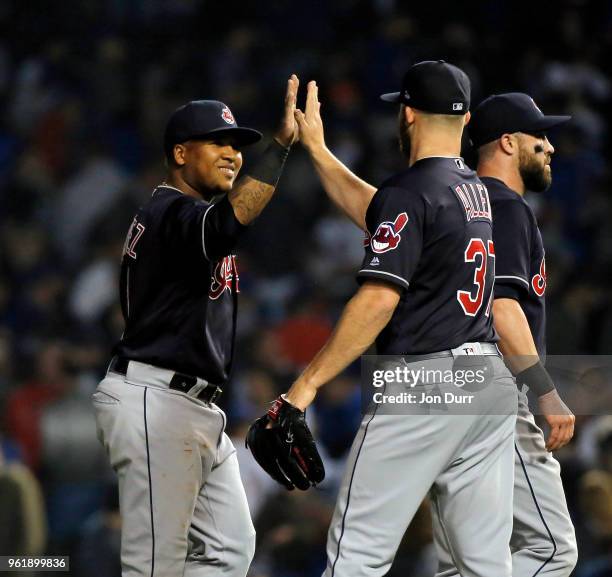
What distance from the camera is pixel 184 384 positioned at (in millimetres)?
3896

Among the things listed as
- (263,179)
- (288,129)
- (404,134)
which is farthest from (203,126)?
(404,134)

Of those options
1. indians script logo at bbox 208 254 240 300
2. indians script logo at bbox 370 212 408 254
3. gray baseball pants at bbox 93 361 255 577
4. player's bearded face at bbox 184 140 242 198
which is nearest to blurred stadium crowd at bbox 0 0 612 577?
gray baseball pants at bbox 93 361 255 577

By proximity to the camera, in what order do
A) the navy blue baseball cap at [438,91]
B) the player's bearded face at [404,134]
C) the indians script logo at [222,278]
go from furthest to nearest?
the indians script logo at [222,278]
the player's bearded face at [404,134]
the navy blue baseball cap at [438,91]

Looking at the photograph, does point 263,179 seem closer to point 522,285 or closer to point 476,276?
point 476,276

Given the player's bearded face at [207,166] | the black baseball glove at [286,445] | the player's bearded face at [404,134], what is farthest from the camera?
the player's bearded face at [207,166]

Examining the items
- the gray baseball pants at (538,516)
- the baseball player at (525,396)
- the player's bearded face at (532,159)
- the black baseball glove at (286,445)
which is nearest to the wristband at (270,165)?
the black baseball glove at (286,445)

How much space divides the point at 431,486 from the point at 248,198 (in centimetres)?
99

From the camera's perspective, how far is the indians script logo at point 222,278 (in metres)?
3.94

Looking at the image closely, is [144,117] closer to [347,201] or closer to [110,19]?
[110,19]

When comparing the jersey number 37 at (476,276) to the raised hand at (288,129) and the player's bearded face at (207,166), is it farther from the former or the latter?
the player's bearded face at (207,166)

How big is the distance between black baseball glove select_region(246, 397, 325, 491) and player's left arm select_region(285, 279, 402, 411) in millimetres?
47

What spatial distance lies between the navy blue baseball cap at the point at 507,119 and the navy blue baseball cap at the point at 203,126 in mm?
816

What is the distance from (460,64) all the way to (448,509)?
6.48 m

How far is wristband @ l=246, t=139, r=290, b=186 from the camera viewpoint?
367 centimetres
